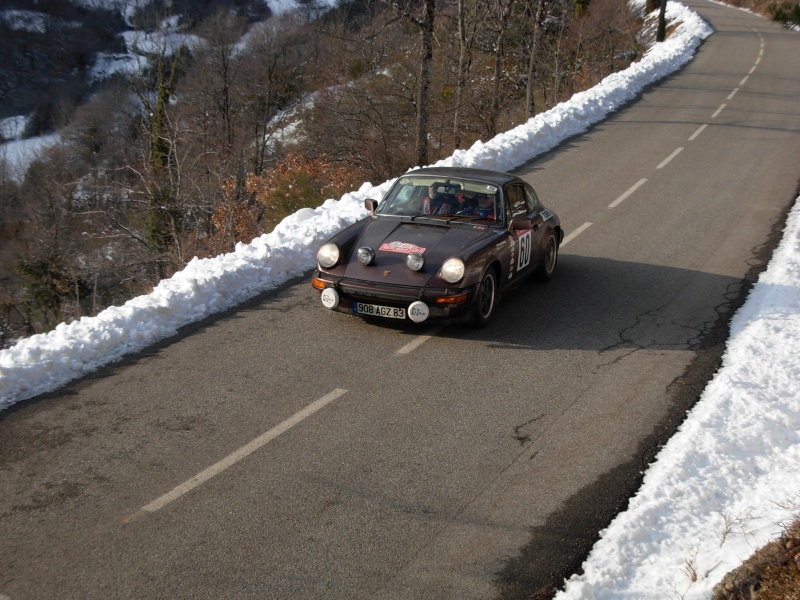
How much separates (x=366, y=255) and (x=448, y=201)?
1470 millimetres

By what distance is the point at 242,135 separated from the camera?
45.1 metres

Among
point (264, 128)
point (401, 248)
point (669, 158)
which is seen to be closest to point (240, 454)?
point (401, 248)

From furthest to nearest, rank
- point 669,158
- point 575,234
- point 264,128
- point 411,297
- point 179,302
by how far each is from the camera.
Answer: point 264,128 → point 669,158 → point 575,234 → point 179,302 → point 411,297

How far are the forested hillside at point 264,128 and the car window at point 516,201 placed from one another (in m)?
6.23

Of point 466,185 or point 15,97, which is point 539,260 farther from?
point 15,97

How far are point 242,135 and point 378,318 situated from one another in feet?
127

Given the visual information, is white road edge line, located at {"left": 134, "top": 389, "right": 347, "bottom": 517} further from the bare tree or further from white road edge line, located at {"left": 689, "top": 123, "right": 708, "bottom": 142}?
the bare tree

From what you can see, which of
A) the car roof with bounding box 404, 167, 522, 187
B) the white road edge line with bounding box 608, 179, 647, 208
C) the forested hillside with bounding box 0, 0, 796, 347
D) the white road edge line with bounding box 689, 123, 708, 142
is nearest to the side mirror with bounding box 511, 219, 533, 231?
the car roof with bounding box 404, 167, 522, 187

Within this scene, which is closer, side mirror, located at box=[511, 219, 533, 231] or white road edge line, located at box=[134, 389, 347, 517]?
white road edge line, located at box=[134, 389, 347, 517]

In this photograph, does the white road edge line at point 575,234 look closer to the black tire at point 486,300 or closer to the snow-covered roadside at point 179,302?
the snow-covered roadside at point 179,302

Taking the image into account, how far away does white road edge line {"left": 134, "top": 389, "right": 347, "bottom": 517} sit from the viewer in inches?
205

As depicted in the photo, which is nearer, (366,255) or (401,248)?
(366,255)

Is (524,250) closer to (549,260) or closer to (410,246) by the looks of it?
(549,260)

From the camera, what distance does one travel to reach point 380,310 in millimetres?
8016
